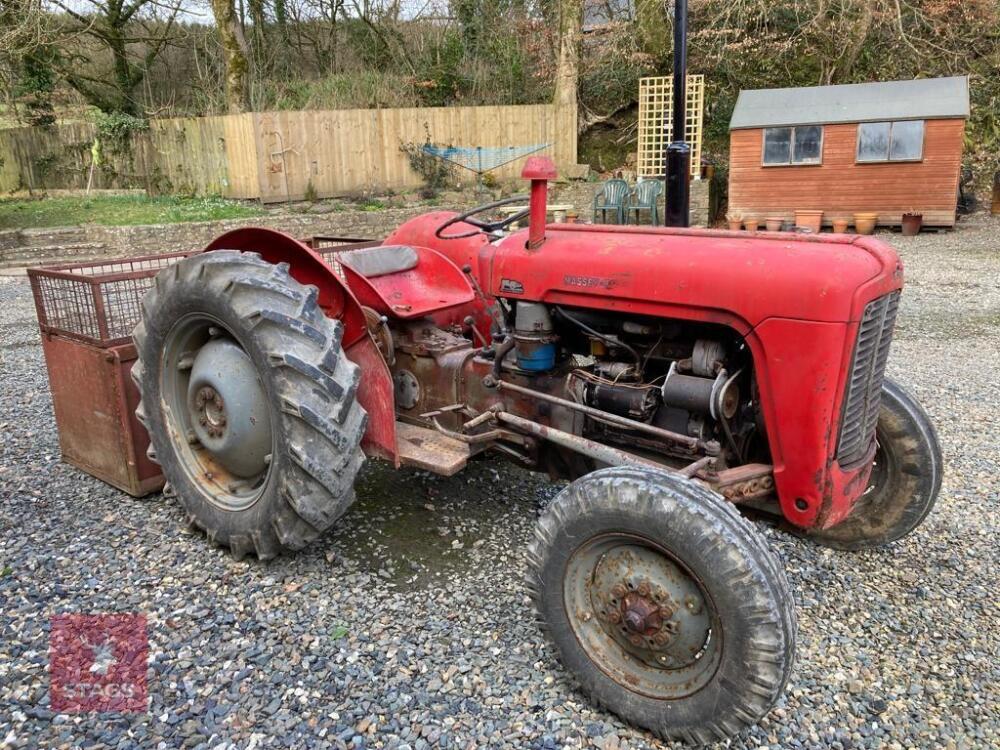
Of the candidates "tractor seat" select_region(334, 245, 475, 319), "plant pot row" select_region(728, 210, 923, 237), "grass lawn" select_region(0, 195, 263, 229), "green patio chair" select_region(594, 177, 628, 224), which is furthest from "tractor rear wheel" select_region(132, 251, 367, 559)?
"plant pot row" select_region(728, 210, 923, 237)

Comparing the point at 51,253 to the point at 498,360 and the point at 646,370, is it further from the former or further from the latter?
the point at 646,370

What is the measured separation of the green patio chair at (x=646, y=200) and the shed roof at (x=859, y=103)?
2.76 metres

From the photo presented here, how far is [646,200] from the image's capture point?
1403 cm

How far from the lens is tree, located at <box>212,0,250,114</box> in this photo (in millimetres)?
15734

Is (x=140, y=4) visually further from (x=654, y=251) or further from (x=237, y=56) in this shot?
(x=654, y=251)

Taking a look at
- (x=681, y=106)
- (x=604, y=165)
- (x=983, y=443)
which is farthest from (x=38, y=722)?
(x=604, y=165)

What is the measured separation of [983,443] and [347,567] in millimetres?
3461

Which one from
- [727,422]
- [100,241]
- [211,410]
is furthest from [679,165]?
[100,241]

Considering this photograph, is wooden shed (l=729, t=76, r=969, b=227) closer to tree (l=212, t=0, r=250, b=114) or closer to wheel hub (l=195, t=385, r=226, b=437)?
tree (l=212, t=0, r=250, b=114)

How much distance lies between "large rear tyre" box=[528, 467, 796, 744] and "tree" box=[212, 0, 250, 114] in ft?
52.5

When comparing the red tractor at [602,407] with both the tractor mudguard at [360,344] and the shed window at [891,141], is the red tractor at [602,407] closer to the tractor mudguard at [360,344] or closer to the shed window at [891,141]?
→ the tractor mudguard at [360,344]

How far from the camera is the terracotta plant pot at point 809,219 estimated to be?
14.9m

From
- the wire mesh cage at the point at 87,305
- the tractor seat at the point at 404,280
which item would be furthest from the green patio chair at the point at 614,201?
the wire mesh cage at the point at 87,305

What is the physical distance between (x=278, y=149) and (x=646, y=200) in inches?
281
